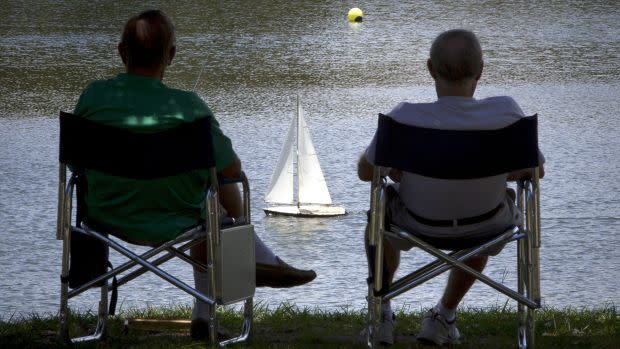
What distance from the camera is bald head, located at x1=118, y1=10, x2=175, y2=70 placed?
297cm

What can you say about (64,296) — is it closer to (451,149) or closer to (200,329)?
(200,329)

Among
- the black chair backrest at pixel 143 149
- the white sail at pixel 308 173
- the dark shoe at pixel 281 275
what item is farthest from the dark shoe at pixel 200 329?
the white sail at pixel 308 173

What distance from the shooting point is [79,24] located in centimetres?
1559

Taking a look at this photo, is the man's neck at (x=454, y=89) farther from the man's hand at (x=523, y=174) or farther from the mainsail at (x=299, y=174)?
the mainsail at (x=299, y=174)

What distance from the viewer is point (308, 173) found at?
757cm

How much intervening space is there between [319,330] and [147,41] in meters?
0.86

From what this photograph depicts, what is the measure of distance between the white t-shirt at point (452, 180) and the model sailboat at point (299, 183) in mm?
3442

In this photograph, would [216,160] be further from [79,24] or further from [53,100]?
[79,24]

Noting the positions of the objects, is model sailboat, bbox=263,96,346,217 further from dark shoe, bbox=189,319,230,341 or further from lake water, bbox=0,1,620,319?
dark shoe, bbox=189,319,230,341

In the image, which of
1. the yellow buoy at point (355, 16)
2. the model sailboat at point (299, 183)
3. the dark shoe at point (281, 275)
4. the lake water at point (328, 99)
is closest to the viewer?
the dark shoe at point (281, 275)

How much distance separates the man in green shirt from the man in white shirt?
38cm

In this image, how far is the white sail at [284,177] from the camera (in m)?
7.12

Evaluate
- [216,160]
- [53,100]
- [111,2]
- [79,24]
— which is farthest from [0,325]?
[111,2]

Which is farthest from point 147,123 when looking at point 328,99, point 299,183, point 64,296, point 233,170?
point 328,99
